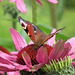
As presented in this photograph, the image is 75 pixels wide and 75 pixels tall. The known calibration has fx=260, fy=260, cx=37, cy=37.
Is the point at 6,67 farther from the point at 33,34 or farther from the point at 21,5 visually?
the point at 21,5

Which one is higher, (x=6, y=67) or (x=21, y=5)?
(x=21, y=5)

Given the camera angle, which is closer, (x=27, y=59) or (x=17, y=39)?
(x=27, y=59)

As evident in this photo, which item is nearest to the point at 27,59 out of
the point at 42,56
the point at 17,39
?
the point at 42,56

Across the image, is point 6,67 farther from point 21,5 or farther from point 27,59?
point 21,5

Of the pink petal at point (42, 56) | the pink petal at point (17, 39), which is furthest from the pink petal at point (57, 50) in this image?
the pink petal at point (17, 39)

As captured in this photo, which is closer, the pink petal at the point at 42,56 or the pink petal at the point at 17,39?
the pink petal at the point at 42,56

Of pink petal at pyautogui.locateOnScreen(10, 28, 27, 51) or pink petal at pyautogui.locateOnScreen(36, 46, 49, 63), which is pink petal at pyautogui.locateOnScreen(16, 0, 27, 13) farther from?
pink petal at pyautogui.locateOnScreen(36, 46, 49, 63)

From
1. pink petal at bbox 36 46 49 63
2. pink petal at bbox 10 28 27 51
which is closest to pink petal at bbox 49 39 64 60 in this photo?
pink petal at bbox 36 46 49 63

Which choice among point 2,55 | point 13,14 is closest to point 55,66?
point 2,55

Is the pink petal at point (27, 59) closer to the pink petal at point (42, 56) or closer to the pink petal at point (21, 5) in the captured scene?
the pink petal at point (42, 56)
